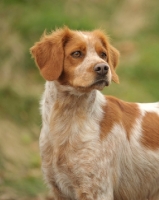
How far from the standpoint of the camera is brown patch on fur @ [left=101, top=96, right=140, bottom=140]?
7.44 m

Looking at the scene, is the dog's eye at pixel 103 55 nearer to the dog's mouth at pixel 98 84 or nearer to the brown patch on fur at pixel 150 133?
the dog's mouth at pixel 98 84

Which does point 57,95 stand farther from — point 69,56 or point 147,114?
point 147,114

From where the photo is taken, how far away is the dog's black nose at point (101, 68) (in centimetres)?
704

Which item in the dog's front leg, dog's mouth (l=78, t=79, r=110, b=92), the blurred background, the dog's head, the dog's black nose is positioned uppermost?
the blurred background

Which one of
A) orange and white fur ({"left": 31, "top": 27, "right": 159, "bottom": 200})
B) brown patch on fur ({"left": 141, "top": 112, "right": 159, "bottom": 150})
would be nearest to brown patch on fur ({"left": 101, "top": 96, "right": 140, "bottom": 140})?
orange and white fur ({"left": 31, "top": 27, "right": 159, "bottom": 200})

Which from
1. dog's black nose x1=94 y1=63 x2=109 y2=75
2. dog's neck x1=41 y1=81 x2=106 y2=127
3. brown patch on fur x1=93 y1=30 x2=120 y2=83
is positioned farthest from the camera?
brown patch on fur x1=93 y1=30 x2=120 y2=83

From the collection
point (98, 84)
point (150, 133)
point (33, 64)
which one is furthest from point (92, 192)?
point (33, 64)

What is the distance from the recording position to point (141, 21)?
57.2 ft

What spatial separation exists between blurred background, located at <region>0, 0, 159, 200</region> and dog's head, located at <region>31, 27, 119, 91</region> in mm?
2837

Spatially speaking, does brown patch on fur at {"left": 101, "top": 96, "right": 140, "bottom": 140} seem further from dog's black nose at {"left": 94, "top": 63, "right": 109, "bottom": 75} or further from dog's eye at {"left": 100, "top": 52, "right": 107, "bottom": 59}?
dog's black nose at {"left": 94, "top": 63, "right": 109, "bottom": 75}

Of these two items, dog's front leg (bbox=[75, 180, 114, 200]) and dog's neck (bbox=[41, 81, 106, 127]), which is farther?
dog's neck (bbox=[41, 81, 106, 127])

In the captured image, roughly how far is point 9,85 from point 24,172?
212 centimetres

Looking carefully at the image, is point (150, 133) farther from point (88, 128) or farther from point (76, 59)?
point (76, 59)

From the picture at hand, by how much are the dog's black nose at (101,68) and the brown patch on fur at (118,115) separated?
23.3 inches
